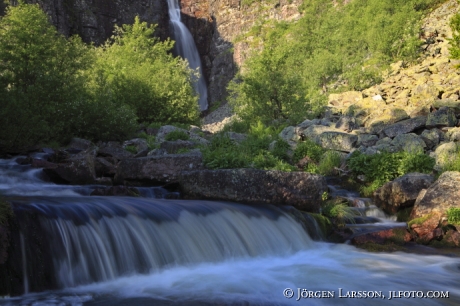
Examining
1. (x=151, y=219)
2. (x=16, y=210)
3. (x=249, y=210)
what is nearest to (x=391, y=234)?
(x=249, y=210)

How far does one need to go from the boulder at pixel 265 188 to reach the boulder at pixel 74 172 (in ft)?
13.7

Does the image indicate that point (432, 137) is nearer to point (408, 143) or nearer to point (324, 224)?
point (408, 143)

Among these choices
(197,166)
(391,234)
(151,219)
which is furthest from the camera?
(197,166)

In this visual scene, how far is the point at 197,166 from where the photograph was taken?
45.4 ft

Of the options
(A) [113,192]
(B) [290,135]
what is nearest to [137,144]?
(B) [290,135]

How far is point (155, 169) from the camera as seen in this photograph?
44.1ft

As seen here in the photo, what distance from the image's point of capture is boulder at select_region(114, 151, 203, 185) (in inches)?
526

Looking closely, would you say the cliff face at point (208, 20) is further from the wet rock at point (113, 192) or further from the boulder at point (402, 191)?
the boulder at point (402, 191)

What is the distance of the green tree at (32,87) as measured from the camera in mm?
16766

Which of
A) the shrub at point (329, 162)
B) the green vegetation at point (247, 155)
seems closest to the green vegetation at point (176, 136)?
the green vegetation at point (247, 155)

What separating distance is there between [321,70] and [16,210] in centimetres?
4111

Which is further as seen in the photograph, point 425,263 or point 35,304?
point 425,263

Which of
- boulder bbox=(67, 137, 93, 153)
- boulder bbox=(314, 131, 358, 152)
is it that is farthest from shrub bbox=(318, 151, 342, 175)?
boulder bbox=(67, 137, 93, 153)

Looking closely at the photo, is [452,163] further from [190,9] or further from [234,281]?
[190,9]
